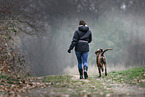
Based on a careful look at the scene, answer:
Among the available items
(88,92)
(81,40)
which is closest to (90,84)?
(88,92)

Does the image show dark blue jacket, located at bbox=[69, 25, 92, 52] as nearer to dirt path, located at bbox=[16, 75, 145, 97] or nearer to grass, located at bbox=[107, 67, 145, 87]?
grass, located at bbox=[107, 67, 145, 87]

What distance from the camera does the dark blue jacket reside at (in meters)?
8.61

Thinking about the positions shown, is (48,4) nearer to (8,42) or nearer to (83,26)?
(8,42)

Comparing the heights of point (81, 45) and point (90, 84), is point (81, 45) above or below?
above

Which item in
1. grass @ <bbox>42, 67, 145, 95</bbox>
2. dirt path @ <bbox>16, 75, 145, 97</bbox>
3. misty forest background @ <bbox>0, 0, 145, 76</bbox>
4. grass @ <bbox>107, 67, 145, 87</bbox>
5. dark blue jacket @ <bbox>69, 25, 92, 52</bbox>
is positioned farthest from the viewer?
misty forest background @ <bbox>0, 0, 145, 76</bbox>

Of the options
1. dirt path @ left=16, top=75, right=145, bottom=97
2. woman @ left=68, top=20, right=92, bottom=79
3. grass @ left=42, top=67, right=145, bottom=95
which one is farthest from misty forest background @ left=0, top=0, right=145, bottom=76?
dirt path @ left=16, top=75, right=145, bottom=97

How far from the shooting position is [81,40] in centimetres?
872

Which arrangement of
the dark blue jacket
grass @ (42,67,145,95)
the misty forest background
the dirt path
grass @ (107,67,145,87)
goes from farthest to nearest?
the misty forest background, the dark blue jacket, grass @ (107,67,145,87), grass @ (42,67,145,95), the dirt path

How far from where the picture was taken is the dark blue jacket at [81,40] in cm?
861

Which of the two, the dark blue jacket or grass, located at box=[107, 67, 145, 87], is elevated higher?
the dark blue jacket

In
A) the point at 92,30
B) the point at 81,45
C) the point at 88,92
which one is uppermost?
the point at 92,30

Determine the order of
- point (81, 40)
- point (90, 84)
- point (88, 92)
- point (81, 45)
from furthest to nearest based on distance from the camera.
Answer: point (81, 40), point (81, 45), point (90, 84), point (88, 92)

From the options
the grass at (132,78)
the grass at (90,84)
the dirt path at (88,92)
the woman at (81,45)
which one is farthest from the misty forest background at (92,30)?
the dirt path at (88,92)

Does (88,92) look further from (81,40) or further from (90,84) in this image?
(81,40)
